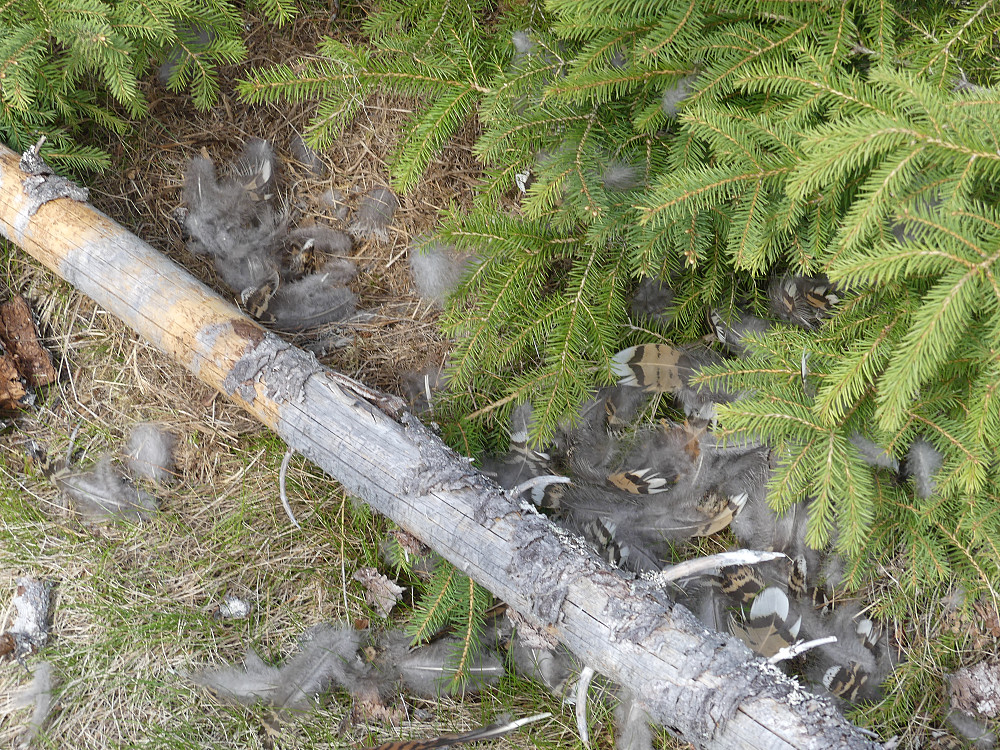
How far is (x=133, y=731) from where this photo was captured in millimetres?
2297

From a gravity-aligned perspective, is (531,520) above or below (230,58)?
below

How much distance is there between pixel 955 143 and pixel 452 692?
2024 millimetres

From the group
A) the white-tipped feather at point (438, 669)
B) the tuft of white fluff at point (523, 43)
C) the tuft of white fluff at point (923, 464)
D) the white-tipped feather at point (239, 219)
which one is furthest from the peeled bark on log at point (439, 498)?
the tuft of white fluff at point (523, 43)

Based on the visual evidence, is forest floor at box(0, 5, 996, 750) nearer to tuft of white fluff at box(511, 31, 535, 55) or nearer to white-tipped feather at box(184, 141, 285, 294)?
white-tipped feather at box(184, 141, 285, 294)

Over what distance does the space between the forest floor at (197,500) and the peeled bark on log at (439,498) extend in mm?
405

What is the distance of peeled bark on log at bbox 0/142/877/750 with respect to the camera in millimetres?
1572

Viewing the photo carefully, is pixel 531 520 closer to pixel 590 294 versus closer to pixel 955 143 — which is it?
pixel 590 294

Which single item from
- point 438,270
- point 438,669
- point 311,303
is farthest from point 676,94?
point 438,669

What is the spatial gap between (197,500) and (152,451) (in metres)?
0.25

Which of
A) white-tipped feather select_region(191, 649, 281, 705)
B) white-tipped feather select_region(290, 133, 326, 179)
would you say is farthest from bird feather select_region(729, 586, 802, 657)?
white-tipped feather select_region(290, 133, 326, 179)

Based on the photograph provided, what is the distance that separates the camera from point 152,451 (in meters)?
2.43

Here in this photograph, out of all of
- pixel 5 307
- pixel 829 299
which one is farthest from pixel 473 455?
pixel 5 307

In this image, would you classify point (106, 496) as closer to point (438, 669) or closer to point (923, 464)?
point (438, 669)

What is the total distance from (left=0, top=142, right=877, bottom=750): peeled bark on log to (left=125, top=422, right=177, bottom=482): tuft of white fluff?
1.76 ft
